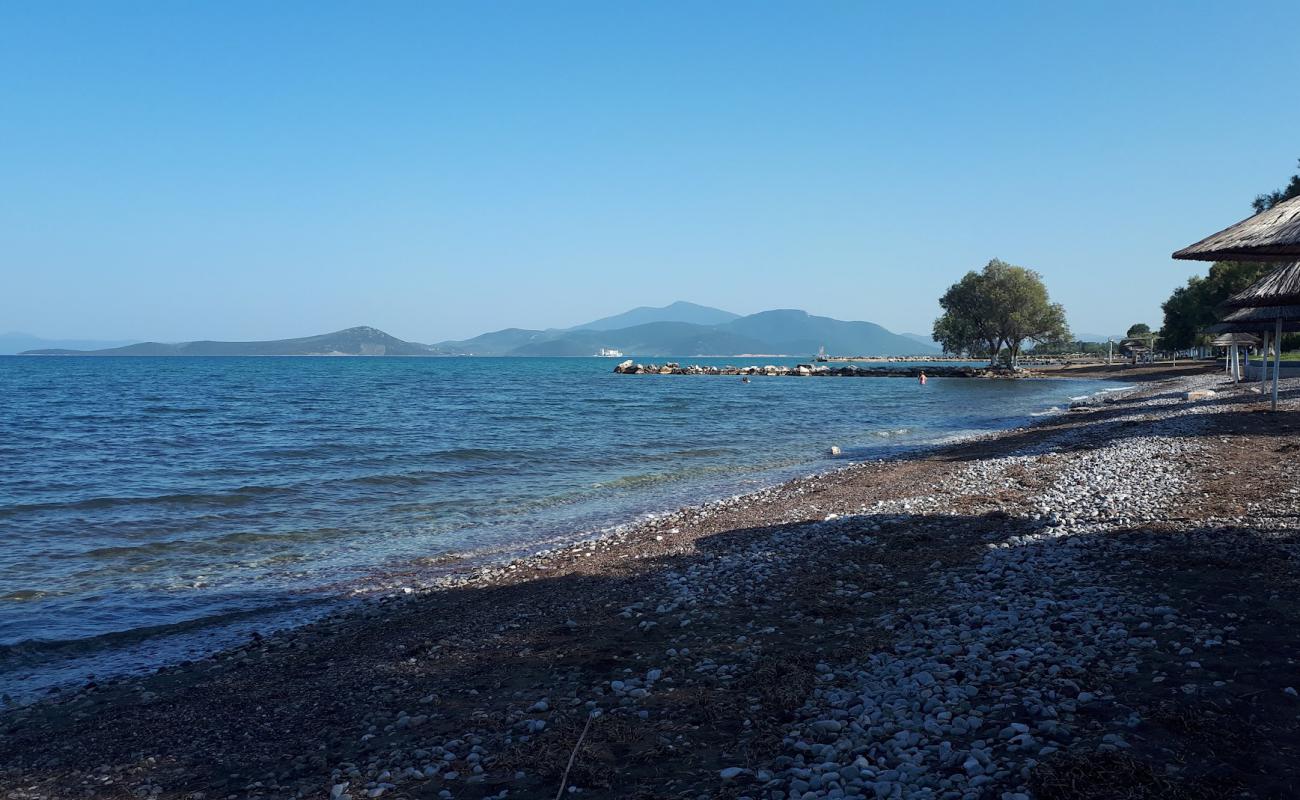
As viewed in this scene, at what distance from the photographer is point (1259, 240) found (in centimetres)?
948

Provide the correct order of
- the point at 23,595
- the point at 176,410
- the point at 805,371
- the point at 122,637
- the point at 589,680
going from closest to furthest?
the point at 589,680 < the point at 122,637 < the point at 23,595 < the point at 176,410 < the point at 805,371

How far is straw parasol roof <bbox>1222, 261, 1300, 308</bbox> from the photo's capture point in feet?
59.0

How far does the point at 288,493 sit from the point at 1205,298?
284 ft

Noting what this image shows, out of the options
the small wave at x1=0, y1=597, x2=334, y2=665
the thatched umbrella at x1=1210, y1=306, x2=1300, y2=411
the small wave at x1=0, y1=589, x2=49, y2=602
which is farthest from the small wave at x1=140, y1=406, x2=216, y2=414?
the thatched umbrella at x1=1210, y1=306, x2=1300, y2=411

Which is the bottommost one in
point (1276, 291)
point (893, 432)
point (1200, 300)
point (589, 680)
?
point (893, 432)

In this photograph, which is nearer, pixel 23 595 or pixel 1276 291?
pixel 23 595

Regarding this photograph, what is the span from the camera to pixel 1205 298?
243ft

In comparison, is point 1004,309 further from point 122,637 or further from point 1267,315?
point 122,637

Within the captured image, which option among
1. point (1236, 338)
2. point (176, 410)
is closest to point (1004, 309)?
point (1236, 338)

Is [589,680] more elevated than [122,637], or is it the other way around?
[589,680]

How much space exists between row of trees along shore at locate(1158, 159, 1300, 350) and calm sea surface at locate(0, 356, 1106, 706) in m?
30.3

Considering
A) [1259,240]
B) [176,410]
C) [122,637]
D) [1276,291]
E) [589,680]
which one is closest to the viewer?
[589,680]

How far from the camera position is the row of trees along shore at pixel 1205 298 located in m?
57.5

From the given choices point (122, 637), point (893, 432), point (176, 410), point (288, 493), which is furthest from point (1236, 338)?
point (176, 410)
